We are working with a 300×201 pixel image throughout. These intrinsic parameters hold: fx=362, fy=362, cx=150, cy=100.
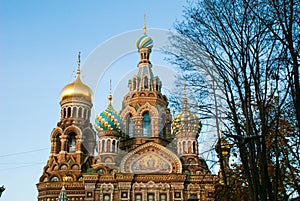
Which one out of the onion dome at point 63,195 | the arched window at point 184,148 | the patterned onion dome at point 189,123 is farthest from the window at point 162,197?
the patterned onion dome at point 189,123

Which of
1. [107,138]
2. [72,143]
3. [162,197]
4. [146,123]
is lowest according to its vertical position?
[162,197]

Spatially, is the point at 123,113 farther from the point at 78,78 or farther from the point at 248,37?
the point at 248,37

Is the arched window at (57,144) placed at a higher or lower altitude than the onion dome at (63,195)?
higher

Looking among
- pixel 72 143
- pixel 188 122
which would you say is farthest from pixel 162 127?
pixel 188 122

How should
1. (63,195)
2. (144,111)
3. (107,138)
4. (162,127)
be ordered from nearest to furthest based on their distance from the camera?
(63,195)
(107,138)
(162,127)
(144,111)

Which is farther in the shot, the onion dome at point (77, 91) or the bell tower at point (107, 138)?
the onion dome at point (77, 91)

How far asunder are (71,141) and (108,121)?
351 centimetres

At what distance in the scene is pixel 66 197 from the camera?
23.9 m

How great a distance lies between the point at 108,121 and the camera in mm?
28375

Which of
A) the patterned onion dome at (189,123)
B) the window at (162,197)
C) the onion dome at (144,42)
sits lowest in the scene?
the window at (162,197)

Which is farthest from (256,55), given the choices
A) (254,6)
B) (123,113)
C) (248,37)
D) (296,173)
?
(123,113)

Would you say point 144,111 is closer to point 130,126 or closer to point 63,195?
point 130,126

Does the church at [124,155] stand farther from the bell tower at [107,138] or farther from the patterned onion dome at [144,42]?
the patterned onion dome at [144,42]

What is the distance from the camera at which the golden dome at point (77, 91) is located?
99.2ft
